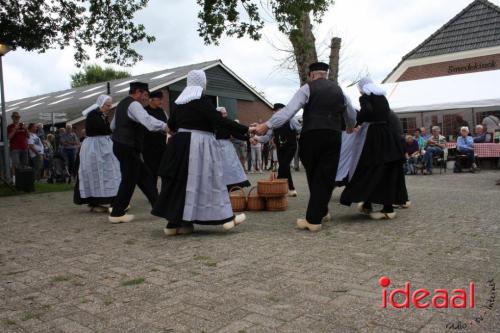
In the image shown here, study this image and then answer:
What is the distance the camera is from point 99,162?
798cm

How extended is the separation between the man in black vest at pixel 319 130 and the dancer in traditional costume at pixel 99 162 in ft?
10.8

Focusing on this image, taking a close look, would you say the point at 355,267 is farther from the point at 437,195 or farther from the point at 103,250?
the point at 437,195

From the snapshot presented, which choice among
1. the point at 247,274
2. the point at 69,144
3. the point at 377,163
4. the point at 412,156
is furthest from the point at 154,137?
the point at 412,156

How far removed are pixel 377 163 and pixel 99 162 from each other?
14.8ft

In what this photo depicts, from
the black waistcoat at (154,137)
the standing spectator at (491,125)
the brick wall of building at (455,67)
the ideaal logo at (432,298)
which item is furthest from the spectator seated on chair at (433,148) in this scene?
the ideaal logo at (432,298)

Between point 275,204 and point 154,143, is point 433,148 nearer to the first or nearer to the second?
point 275,204

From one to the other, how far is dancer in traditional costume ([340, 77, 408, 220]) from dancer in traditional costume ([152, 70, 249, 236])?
192cm

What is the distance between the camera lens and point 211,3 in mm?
12750

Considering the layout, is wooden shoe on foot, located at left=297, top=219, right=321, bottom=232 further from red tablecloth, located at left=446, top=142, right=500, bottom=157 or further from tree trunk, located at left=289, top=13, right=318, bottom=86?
red tablecloth, located at left=446, top=142, right=500, bottom=157

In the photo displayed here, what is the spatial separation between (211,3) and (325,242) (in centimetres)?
946

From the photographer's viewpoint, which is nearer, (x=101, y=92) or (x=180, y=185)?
(x=180, y=185)

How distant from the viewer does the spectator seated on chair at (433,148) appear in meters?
15.0

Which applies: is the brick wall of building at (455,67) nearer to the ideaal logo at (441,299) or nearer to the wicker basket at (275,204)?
the wicker basket at (275,204)

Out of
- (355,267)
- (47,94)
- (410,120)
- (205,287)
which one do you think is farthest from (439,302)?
(47,94)
